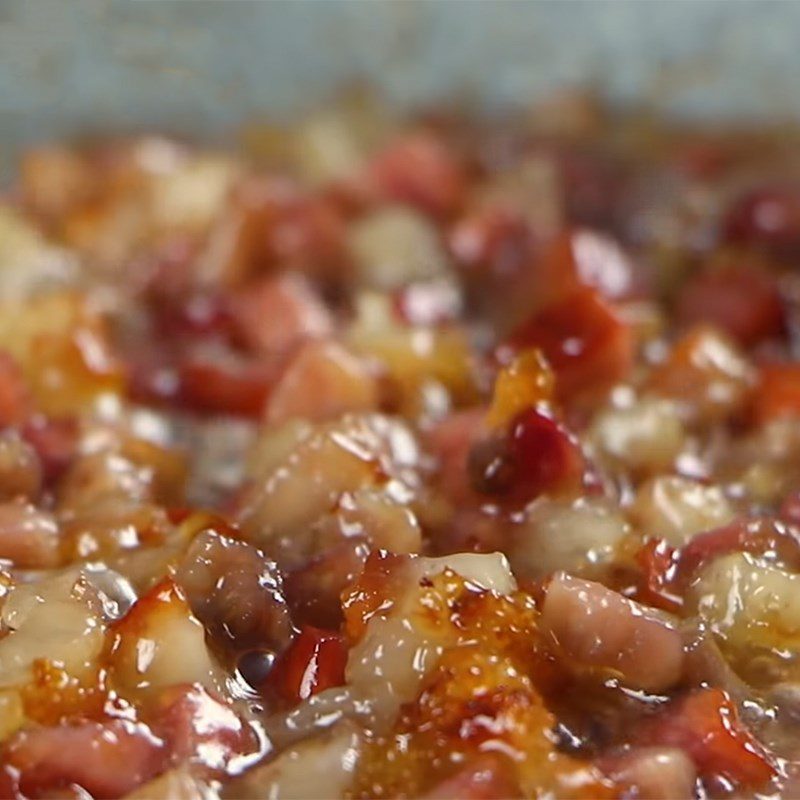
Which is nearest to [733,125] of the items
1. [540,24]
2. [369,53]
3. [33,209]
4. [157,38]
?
[540,24]

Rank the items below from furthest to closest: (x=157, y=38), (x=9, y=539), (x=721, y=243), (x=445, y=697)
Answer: (x=157, y=38), (x=721, y=243), (x=9, y=539), (x=445, y=697)

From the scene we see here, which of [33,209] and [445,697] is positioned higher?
[445,697]

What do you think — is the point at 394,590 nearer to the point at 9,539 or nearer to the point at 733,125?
the point at 9,539

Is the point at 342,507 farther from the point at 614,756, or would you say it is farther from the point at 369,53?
the point at 369,53

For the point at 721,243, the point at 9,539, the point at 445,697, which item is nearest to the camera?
the point at 445,697

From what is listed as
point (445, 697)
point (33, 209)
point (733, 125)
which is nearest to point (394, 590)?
point (445, 697)

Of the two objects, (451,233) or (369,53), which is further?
(369,53)
